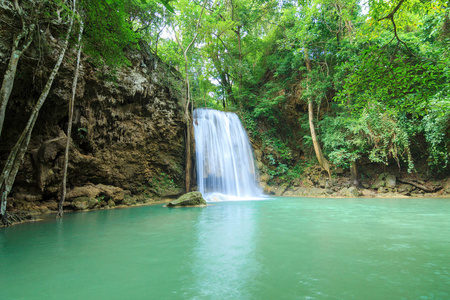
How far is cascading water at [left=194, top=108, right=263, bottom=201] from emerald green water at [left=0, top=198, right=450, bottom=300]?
805 cm

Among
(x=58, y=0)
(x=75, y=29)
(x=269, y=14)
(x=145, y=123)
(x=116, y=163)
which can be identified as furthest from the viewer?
(x=269, y=14)

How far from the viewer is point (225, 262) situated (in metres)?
2.68

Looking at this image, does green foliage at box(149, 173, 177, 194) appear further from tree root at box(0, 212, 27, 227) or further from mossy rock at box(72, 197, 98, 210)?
tree root at box(0, 212, 27, 227)

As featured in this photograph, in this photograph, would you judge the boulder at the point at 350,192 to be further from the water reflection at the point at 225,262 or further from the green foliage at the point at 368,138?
the water reflection at the point at 225,262

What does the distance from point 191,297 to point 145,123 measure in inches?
387

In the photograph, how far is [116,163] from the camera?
31.6 ft

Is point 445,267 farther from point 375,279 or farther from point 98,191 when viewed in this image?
point 98,191

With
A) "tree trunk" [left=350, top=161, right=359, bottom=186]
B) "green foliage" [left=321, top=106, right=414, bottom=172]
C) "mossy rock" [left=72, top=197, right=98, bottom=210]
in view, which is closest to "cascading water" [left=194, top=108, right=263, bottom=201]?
"green foliage" [left=321, top=106, right=414, bottom=172]

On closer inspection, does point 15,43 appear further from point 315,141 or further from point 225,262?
point 315,141

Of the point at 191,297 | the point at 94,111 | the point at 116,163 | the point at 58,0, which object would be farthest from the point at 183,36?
the point at 191,297

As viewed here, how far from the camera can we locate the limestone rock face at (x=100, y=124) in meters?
6.98

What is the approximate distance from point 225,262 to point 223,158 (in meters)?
10.8

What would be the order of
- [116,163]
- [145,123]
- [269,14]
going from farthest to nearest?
[269,14], [145,123], [116,163]

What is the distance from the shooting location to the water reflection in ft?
6.57
